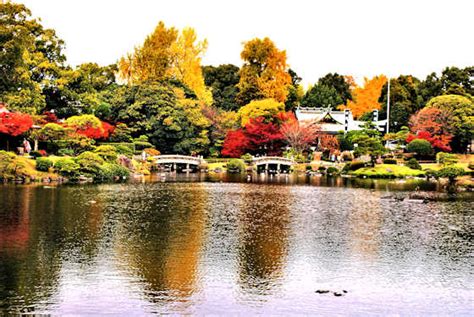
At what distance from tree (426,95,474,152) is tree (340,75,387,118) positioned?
2639 centimetres

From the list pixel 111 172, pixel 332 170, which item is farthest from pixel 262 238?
pixel 332 170

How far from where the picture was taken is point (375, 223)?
2733 centimetres

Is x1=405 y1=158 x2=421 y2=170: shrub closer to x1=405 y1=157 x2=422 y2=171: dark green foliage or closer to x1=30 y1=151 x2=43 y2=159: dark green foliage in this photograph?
x1=405 y1=157 x2=422 y2=171: dark green foliage

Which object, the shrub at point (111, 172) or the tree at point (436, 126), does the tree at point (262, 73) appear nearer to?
the tree at point (436, 126)

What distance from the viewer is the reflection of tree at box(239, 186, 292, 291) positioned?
17.1m

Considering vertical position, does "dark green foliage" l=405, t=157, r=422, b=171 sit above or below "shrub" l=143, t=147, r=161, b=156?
below

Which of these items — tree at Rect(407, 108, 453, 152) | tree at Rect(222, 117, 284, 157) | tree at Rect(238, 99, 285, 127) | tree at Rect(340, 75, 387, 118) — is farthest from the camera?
tree at Rect(340, 75, 387, 118)

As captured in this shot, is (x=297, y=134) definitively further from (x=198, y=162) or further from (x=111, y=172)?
(x=111, y=172)

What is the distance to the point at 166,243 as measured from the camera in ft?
69.5

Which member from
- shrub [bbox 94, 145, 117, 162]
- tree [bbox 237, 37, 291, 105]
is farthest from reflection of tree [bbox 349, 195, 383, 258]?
tree [bbox 237, 37, 291, 105]

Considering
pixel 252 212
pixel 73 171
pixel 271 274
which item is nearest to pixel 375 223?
pixel 252 212

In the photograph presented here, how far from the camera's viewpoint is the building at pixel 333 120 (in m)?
74.5

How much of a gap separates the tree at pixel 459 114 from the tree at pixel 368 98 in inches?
1039

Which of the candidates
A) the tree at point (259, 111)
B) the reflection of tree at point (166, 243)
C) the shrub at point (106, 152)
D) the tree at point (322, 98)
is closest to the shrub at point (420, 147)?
the tree at point (259, 111)
